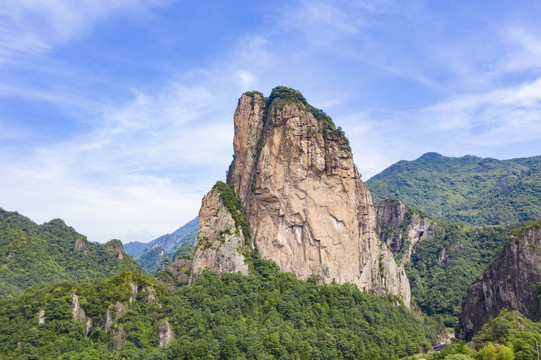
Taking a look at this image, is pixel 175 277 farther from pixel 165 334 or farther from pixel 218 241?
pixel 165 334

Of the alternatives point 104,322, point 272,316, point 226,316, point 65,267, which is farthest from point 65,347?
point 65,267

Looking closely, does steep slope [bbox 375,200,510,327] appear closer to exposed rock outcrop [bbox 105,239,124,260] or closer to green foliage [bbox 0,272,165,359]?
green foliage [bbox 0,272,165,359]

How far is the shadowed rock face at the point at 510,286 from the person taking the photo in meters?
57.5

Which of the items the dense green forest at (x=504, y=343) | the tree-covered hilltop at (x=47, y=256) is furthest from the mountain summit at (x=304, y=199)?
the tree-covered hilltop at (x=47, y=256)

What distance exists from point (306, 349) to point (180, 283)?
127ft

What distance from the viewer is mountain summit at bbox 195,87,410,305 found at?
68.8 m

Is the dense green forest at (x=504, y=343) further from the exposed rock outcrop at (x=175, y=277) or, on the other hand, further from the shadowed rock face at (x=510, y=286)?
the exposed rock outcrop at (x=175, y=277)

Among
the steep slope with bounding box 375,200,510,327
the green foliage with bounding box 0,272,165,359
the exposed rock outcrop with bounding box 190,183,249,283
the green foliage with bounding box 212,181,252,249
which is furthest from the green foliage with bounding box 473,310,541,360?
the steep slope with bounding box 375,200,510,327

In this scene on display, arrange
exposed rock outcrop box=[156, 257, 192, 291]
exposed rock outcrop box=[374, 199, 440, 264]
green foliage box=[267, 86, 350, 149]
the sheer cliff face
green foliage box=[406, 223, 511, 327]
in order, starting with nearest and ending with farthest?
the sheer cliff face → green foliage box=[267, 86, 350, 149] → exposed rock outcrop box=[156, 257, 192, 291] → green foliage box=[406, 223, 511, 327] → exposed rock outcrop box=[374, 199, 440, 264]

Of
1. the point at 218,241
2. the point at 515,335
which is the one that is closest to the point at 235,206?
the point at 218,241

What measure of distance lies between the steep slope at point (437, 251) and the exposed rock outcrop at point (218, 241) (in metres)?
→ 64.8

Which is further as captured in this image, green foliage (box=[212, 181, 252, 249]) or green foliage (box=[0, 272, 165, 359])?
green foliage (box=[212, 181, 252, 249])

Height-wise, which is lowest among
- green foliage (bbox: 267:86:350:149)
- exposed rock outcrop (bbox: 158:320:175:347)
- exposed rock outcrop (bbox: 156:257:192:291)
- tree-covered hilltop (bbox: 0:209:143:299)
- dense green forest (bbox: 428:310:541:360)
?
dense green forest (bbox: 428:310:541:360)

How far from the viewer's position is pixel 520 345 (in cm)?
4138
